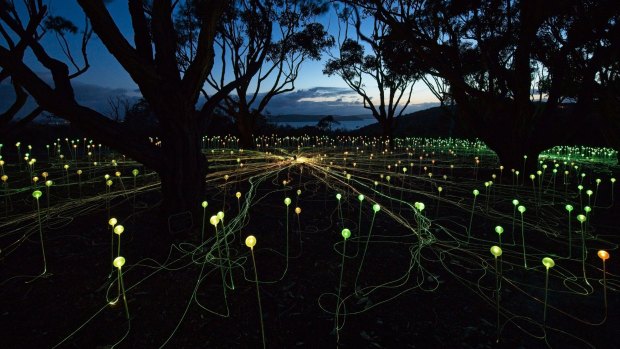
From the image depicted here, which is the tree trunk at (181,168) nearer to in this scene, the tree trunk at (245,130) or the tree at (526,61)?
the tree at (526,61)

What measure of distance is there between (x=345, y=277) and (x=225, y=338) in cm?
136

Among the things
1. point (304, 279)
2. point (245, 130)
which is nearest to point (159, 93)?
point (304, 279)

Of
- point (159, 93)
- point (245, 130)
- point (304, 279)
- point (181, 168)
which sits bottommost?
point (304, 279)

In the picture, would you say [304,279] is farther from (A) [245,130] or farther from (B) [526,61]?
(A) [245,130]

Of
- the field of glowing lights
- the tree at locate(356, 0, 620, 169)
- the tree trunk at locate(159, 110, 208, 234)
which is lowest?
the field of glowing lights

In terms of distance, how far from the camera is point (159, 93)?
4.15 meters

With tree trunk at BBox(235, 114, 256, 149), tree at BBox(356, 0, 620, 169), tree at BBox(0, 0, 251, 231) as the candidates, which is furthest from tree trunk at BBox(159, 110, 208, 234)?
tree trunk at BBox(235, 114, 256, 149)

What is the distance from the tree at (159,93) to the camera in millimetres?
3607

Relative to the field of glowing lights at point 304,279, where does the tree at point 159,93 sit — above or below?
above

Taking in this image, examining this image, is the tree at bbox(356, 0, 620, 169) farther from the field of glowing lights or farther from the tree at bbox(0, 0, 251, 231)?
the tree at bbox(0, 0, 251, 231)

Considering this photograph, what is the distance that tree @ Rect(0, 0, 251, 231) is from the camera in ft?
11.8

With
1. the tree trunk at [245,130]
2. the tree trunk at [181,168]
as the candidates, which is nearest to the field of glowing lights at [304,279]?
the tree trunk at [181,168]

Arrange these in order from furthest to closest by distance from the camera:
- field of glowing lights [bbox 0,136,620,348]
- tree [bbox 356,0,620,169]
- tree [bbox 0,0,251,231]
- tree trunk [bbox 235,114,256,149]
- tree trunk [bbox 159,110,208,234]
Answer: tree trunk [bbox 235,114,256,149] < tree [bbox 356,0,620,169] < tree trunk [bbox 159,110,208,234] < tree [bbox 0,0,251,231] < field of glowing lights [bbox 0,136,620,348]

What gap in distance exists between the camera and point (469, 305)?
3016 millimetres
